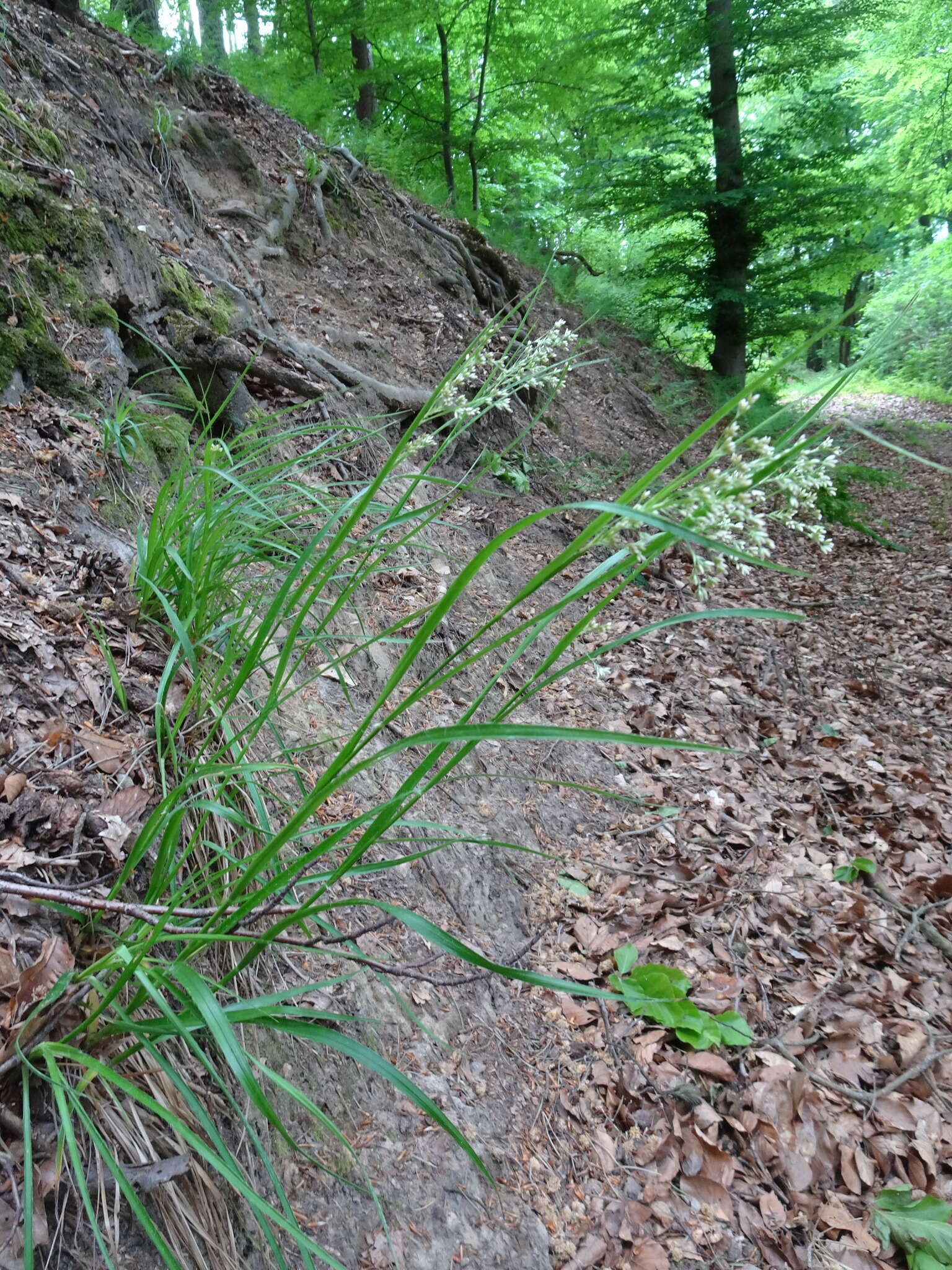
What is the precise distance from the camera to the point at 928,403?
15.2 meters

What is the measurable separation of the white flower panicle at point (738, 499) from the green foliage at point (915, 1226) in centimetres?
188

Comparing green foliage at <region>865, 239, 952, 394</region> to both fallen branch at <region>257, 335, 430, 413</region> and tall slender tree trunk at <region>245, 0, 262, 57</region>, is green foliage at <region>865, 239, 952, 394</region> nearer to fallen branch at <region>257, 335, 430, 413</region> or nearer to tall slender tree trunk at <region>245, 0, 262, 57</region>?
fallen branch at <region>257, 335, 430, 413</region>

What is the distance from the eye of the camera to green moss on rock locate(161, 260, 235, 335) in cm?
332

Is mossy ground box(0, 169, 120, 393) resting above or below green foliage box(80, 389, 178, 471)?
above

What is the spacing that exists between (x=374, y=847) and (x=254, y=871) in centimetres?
115

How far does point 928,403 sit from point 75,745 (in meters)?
18.2

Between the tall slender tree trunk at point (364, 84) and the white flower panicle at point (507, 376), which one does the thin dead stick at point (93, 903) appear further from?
the tall slender tree trunk at point (364, 84)

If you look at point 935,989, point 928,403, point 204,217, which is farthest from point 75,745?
point 928,403

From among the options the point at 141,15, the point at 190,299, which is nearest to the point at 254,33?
the point at 141,15

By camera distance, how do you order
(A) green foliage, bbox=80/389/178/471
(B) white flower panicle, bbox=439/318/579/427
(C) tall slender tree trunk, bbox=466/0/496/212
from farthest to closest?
(C) tall slender tree trunk, bbox=466/0/496/212 < (A) green foliage, bbox=80/389/178/471 < (B) white flower panicle, bbox=439/318/579/427

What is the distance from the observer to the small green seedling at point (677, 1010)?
2.09 metres

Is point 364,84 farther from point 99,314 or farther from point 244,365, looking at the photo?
point 99,314

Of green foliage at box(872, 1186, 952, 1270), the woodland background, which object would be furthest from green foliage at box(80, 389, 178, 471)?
the woodland background

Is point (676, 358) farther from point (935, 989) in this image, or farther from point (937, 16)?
point (935, 989)
